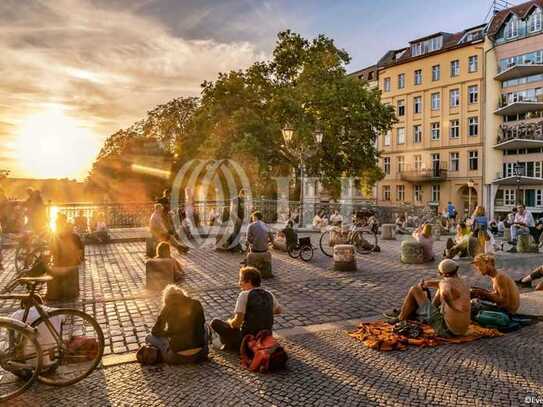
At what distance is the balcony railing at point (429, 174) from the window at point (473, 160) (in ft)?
9.42

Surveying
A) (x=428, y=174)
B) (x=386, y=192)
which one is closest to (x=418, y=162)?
(x=428, y=174)

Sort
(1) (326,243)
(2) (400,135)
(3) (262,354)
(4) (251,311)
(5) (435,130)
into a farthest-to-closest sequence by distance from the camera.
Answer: (2) (400,135)
(5) (435,130)
(1) (326,243)
(4) (251,311)
(3) (262,354)

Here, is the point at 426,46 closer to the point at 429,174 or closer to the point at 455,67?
the point at 455,67

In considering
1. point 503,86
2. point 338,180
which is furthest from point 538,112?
point 338,180

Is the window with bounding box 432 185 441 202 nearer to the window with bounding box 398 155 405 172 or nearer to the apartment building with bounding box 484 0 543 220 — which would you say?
the window with bounding box 398 155 405 172

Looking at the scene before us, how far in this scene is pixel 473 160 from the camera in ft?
163

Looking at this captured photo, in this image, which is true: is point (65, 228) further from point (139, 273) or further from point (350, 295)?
point (350, 295)

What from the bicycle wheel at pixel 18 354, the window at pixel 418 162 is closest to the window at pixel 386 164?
the window at pixel 418 162

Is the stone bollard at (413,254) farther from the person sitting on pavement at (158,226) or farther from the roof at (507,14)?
the roof at (507,14)

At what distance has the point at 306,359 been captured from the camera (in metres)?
6.11

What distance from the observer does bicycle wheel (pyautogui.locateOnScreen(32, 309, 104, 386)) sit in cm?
528

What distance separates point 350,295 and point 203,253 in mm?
7943

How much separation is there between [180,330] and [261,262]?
19.9 ft

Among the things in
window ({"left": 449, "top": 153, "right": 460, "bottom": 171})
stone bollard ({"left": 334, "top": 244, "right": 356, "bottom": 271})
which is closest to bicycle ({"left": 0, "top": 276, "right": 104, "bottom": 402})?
stone bollard ({"left": 334, "top": 244, "right": 356, "bottom": 271})
